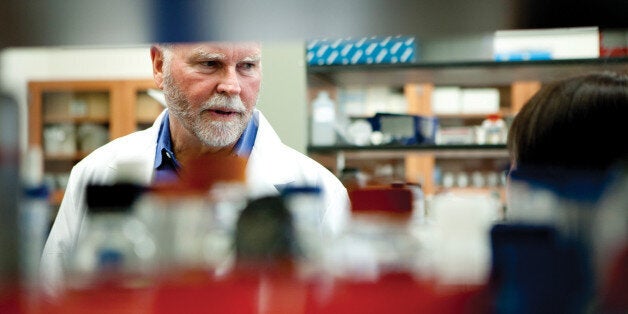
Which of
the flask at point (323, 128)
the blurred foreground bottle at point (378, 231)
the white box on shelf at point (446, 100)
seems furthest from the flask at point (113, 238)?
the white box on shelf at point (446, 100)

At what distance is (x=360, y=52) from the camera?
3.19m

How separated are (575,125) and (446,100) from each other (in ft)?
15.8

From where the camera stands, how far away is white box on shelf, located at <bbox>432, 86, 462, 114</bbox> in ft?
17.6

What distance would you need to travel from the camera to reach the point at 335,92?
3.68m

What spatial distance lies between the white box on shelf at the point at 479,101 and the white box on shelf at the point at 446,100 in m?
0.05

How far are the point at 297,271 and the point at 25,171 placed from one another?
37 centimetres

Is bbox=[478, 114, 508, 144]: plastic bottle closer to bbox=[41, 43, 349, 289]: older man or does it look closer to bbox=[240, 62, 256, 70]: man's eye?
bbox=[41, 43, 349, 289]: older man

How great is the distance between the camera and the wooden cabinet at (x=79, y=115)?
562cm

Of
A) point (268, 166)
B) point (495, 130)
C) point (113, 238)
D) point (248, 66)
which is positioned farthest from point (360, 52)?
point (113, 238)

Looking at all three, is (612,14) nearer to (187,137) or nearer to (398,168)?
(187,137)

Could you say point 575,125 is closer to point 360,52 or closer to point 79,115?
point 360,52

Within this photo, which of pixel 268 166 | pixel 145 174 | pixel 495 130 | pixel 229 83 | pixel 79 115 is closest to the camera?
pixel 145 174

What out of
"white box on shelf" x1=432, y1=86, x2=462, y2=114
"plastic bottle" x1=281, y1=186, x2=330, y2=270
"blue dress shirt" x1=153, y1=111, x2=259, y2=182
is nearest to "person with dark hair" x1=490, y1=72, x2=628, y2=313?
"plastic bottle" x1=281, y1=186, x2=330, y2=270

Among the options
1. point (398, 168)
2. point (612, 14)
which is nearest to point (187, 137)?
point (612, 14)
